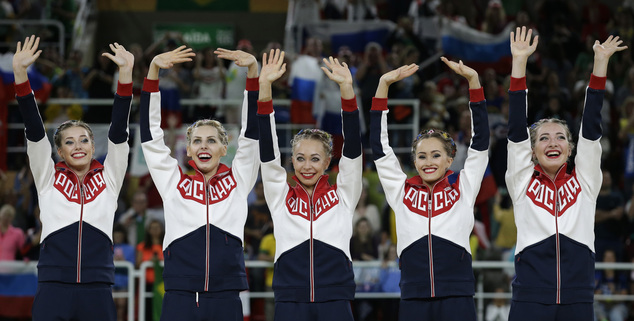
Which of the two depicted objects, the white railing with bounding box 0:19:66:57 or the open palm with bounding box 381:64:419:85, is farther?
the white railing with bounding box 0:19:66:57

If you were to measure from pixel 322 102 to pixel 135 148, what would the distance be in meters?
2.49

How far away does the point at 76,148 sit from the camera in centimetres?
691

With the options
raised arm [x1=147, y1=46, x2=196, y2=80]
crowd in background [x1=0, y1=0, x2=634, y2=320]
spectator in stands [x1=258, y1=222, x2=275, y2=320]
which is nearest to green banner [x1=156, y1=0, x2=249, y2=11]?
crowd in background [x1=0, y1=0, x2=634, y2=320]

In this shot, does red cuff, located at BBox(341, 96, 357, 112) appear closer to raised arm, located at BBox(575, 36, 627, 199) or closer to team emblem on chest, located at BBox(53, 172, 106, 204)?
raised arm, located at BBox(575, 36, 627, 199)

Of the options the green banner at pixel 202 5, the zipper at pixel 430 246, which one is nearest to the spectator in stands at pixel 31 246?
the zipper at pixel 430 246

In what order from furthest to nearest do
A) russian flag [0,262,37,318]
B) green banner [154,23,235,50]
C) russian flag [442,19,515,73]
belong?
green banner [154,23,235,50], russian flag [442,19,515,73], russian flag [0,262,37,318]

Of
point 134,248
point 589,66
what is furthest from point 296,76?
point 589,66

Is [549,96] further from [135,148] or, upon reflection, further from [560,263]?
[560,263]

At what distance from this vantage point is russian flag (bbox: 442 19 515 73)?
1581 cm

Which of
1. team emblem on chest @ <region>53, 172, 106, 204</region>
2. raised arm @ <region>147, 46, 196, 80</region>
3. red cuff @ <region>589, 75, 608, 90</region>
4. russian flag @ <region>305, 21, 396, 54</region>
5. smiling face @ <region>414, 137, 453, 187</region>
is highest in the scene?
russian flag @ <region>305, 21, 396, 54</region>

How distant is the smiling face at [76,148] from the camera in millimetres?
6906

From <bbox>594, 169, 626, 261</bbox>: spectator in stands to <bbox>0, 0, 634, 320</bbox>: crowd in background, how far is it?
0.04ft

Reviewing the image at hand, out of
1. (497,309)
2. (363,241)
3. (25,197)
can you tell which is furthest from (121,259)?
(497,309)

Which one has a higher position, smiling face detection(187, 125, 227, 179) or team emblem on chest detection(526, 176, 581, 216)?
smiling face detection(187, 125, 227, 179)
